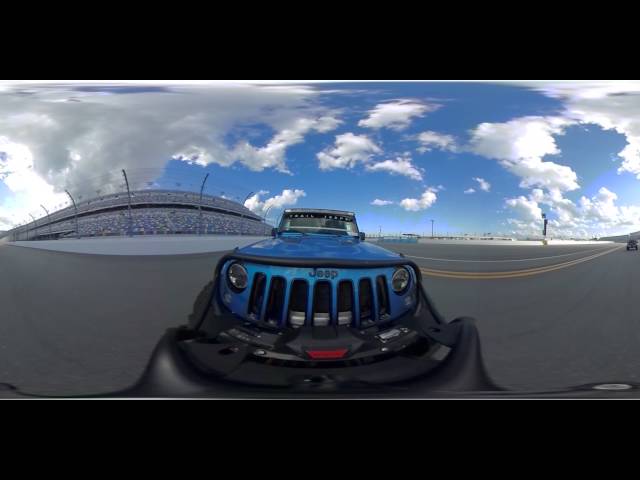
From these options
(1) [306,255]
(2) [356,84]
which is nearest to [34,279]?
(1) [306,255]

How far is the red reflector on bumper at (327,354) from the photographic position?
28.3 inches

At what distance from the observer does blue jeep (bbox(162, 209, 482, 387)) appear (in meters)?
0.73

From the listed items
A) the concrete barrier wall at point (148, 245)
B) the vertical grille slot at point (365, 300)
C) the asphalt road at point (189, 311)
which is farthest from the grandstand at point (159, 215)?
the vertical grille slot at point (365, 300)

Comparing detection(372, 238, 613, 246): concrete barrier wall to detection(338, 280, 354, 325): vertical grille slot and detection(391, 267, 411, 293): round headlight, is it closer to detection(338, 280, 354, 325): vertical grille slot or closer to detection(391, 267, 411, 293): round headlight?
detection(391, 267, 411, 293): round headlight

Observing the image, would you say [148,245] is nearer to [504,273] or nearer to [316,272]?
[316,272]

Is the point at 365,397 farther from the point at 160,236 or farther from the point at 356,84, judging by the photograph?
the point at 356,84

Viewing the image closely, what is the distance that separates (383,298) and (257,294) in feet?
1.37

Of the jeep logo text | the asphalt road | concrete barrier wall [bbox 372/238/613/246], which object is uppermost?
concrete barrier wall [bbox 372/238/613/246]

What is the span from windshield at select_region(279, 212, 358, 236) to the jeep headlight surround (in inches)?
8.0

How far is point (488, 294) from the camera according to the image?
1.12 meters

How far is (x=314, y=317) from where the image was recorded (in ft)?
2.47

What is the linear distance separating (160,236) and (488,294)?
1512 mm

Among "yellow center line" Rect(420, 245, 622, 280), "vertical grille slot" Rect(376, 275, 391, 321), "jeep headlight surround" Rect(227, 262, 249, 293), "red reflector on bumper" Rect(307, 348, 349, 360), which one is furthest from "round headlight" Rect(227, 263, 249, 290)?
"yellow center line" Rect(420, 245, 622, 280)

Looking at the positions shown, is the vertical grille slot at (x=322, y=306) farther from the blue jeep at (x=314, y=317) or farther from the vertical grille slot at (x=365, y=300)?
the vertical grille slot at (x=365, y=300)
